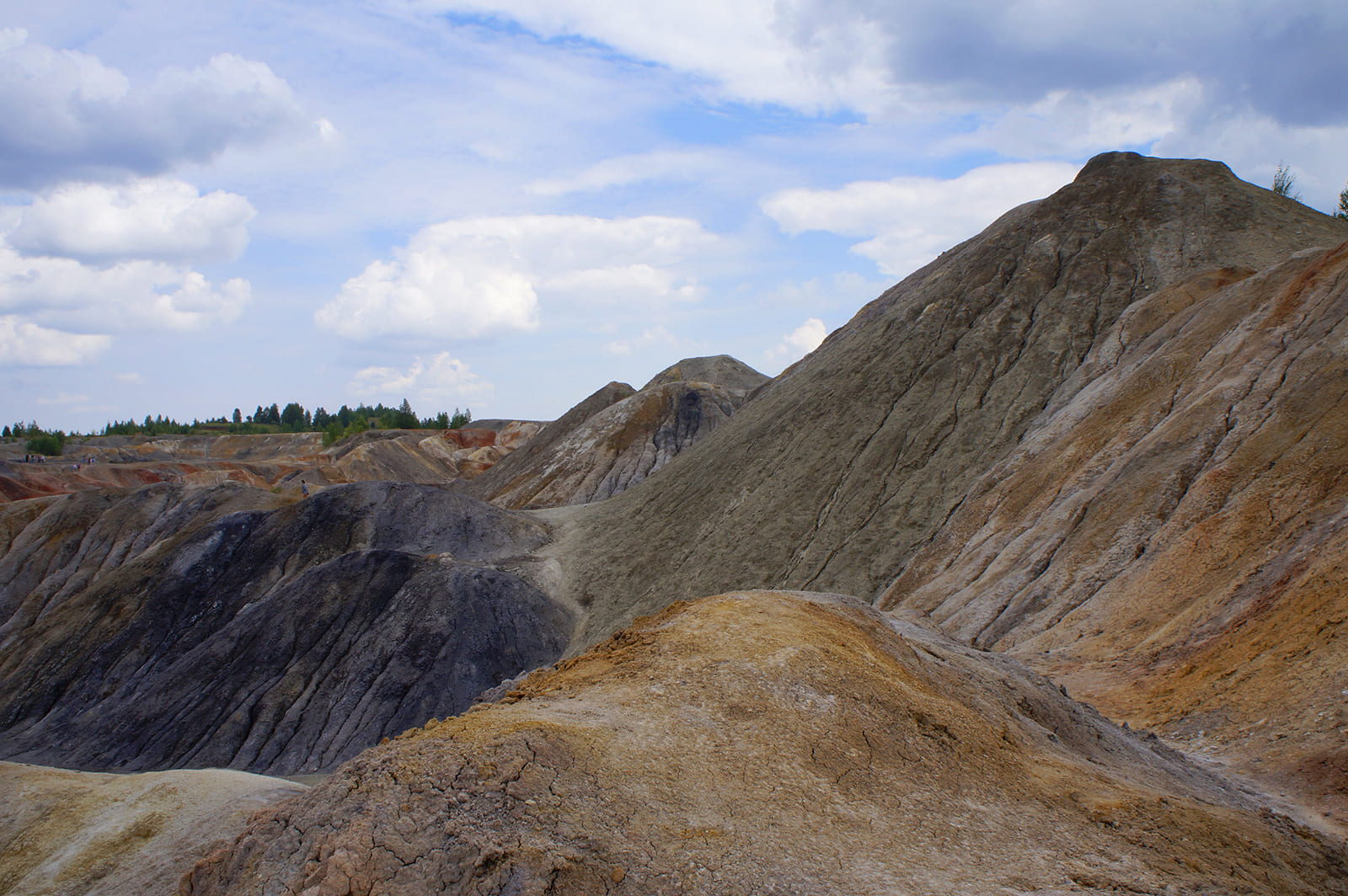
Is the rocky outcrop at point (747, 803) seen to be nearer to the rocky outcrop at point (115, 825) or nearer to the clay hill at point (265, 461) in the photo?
the rocky outcrop at point (115, 825)

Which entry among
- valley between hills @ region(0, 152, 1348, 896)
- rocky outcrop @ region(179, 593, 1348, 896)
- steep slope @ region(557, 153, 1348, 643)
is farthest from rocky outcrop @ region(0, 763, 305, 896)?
steep slope @ region(557, 153, 1348, 643)

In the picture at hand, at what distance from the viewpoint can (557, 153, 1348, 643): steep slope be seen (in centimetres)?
2611

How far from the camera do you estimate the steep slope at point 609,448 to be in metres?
49.4

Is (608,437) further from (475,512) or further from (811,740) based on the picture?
(811,740)

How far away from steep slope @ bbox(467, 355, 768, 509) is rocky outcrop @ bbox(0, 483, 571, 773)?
12.3m

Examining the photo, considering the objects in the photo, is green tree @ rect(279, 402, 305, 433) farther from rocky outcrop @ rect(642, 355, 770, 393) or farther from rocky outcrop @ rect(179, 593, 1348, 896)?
rocky outcrop @ rect(179, 593, 1348, 896)

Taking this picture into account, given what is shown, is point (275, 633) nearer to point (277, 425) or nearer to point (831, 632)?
point (831, 632)

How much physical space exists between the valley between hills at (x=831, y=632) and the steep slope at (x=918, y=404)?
0.48ft

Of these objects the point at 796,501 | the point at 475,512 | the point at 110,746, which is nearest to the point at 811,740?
the point at 796,501

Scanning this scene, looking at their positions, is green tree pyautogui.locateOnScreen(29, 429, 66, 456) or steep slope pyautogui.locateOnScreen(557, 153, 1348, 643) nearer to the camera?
steep slope pyautogui.locateOnScreen(557, 153, 1348, 643)

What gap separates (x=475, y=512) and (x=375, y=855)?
3243cm

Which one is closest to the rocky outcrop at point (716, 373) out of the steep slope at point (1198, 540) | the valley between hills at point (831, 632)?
the valley between hills at point (831, 632)

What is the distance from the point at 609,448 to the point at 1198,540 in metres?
38.6

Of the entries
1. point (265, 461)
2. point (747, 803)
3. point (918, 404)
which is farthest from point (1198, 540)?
point (265, 461)
